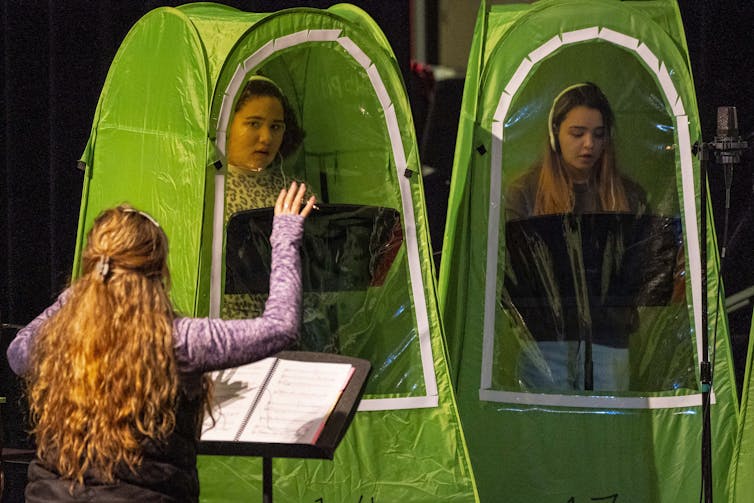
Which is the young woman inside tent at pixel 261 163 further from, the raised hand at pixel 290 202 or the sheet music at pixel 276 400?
the raised hand at pixel 290 202

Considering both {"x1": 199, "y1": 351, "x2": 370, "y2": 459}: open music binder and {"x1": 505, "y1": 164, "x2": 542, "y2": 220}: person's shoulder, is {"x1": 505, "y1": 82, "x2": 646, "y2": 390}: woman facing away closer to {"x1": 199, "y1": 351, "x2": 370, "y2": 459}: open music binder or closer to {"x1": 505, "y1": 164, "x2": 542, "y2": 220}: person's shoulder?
{"x1": 505, "y1": 164, "x2": 542, "y2": 220}: person's shoulder

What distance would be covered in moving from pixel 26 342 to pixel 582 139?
189 cm

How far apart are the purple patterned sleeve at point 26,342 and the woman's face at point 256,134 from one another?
51.5 inches

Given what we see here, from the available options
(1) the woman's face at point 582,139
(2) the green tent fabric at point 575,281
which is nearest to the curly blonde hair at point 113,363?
(2) the green tent fabric at point 575,281

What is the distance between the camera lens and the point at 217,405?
234 cm

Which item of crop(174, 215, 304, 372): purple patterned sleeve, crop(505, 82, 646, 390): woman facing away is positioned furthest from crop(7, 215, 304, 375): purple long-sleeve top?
crop(505, 82, 646, 390): woman facing away

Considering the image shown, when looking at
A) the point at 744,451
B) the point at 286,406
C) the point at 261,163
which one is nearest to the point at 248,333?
the point at 286,406

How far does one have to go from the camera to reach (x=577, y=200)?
3.44 metres

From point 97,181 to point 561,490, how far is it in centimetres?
164

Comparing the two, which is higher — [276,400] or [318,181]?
[318,181]

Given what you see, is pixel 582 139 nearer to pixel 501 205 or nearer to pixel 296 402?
pixel 501 205

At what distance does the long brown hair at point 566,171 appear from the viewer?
11.2ft

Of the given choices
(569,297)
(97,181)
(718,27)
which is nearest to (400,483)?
(569,297)

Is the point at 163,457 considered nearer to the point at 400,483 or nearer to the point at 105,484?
the point at 105,484
